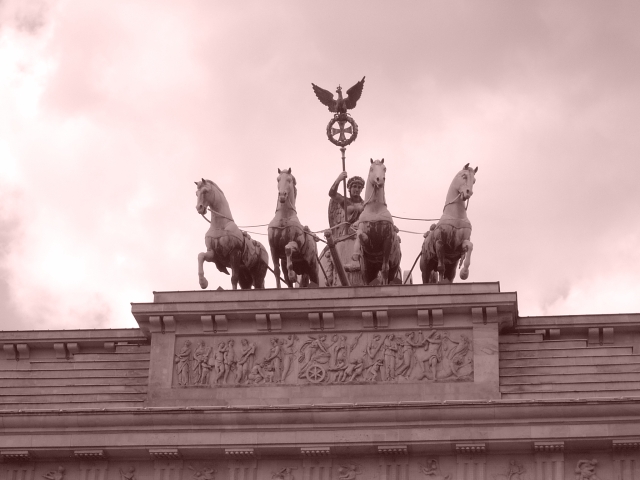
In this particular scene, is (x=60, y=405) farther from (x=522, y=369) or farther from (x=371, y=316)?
(x=522, y=369)

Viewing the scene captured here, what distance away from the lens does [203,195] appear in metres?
44.8

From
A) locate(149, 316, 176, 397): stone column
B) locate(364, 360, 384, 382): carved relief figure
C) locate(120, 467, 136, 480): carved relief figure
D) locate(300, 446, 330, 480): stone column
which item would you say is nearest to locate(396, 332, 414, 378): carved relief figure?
locate(364, 360, 384, 382): carved relief figure

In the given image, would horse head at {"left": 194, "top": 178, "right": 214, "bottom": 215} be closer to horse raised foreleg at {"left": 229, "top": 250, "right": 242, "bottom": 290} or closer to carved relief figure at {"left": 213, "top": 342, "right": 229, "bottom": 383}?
horse raised foreleg at {"left": 229, "top": 250, "right": 242, "bottom": 290}

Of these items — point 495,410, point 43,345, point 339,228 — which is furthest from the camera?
point 339,228

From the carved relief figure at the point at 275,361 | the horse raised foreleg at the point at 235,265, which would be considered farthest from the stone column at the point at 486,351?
the horse raised foreleg at the point at 235,265

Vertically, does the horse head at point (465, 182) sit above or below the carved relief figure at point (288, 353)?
above

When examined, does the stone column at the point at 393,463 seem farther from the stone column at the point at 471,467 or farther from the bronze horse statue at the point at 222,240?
the bronze horse statue at the point at 222,240

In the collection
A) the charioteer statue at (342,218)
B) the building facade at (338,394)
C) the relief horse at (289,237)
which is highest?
the charioteer statue at (342,218)

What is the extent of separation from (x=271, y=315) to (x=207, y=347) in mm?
1541

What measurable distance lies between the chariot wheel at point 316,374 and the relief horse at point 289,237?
3.19 metres

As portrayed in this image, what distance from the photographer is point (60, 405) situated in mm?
42375

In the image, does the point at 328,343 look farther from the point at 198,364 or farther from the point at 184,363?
the point at 184,363

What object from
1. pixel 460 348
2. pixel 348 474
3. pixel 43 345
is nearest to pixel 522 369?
pixel 460 348

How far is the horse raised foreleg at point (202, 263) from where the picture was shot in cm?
4456
